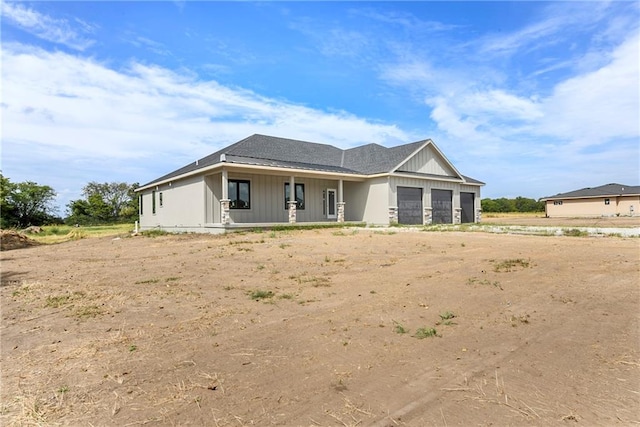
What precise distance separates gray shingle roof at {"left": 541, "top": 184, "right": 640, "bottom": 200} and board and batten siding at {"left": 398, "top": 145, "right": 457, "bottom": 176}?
88.5 ft

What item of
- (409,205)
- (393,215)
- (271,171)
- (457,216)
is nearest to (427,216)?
(409,205)

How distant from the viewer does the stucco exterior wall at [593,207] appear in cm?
4041

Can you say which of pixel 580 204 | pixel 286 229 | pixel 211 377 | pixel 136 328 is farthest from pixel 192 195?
pixel 580 204

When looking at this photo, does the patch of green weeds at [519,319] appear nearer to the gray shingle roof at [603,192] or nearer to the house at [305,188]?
the house at [305,188]

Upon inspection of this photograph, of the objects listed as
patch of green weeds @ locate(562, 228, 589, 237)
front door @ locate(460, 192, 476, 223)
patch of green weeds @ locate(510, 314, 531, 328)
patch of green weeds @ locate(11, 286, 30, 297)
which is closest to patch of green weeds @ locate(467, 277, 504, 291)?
patch of green weeds @ locate(510, 314, 531, 328)

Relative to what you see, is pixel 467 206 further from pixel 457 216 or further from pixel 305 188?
pixel 305 188

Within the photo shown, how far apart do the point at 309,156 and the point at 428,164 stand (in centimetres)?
786

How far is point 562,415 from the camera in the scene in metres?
2.50

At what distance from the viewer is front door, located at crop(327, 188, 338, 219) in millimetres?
22781

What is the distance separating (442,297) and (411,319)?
1.17 m

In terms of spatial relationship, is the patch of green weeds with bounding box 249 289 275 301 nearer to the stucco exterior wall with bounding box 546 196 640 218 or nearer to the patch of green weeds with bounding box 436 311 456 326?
the patch of green weeds with bounding box 436 311 456 326

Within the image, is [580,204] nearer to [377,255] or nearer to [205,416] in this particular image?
[377,255]

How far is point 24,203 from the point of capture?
34719 millimetres

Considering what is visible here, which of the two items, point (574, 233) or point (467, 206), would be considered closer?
point (574, 233)
